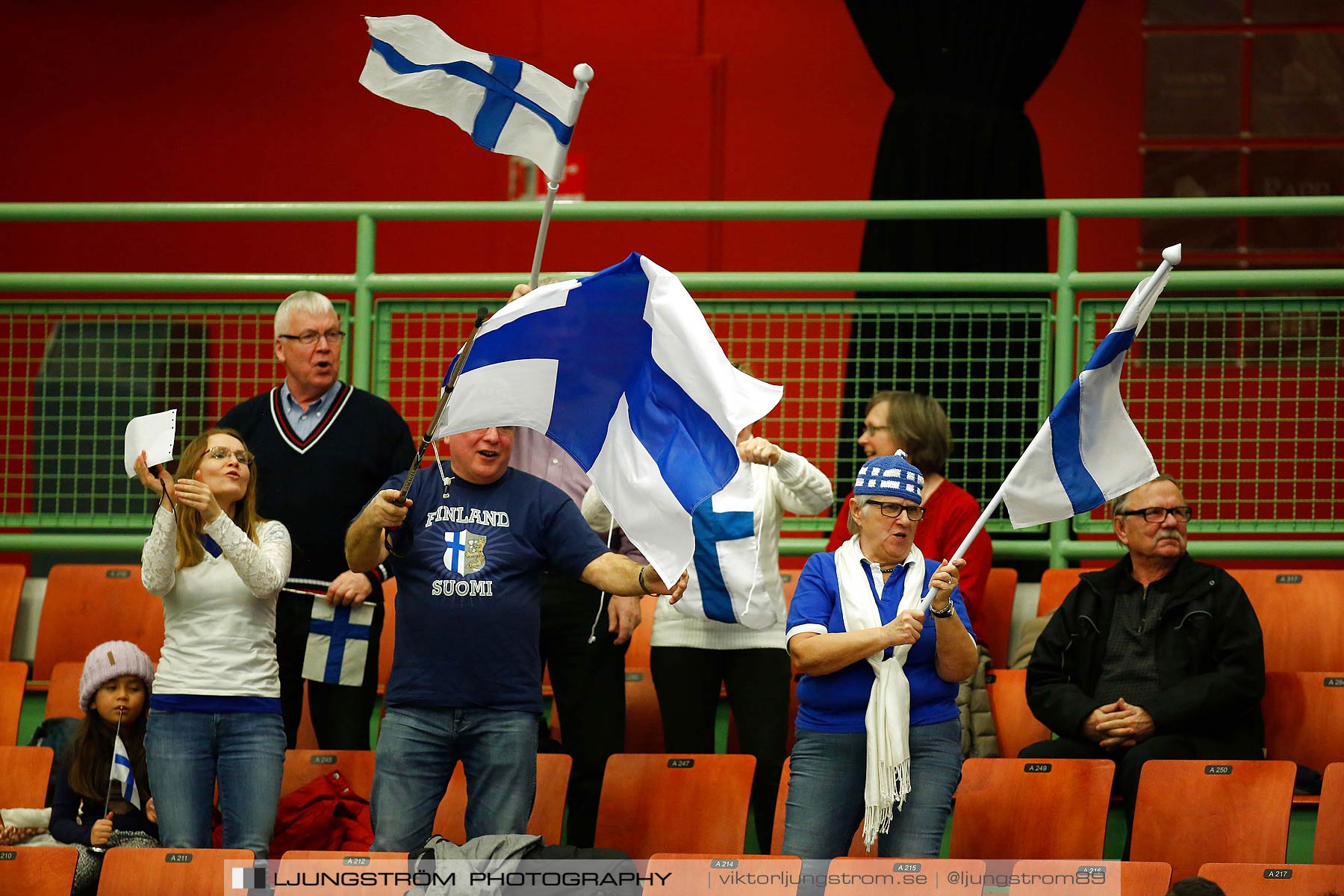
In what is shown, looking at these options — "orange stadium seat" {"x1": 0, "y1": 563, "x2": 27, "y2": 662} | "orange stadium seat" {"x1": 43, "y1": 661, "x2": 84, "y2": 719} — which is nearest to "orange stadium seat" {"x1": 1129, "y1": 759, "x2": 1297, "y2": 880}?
"orange stadium seat" {"x1": 43, "y1": 661, "x2": 84, "y2": 719}

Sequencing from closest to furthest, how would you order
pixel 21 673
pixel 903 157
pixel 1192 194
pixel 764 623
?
pixel 764 623
pixel 21 673
pixel 903 157
pixel 1192 194

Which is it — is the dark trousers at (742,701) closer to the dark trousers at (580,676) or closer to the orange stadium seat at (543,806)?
the dark trousers at (580,676)

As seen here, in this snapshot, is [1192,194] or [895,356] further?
[1192,194]

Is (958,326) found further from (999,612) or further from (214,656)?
(214,656)

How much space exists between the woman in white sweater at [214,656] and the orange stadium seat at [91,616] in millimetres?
1203

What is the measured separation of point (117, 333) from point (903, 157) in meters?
3.42

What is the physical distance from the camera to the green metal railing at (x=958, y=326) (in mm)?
5902

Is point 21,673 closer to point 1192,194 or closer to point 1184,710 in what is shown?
point 1184,710

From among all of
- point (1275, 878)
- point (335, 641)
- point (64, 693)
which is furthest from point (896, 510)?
point (64, 693)

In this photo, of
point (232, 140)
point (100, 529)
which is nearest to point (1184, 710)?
point (100, 529)

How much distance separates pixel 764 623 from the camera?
4293 millimetres

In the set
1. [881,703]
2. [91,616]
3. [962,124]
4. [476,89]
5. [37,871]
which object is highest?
[962,124]

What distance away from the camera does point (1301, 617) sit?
558cm

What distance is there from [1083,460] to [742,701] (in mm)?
1255
